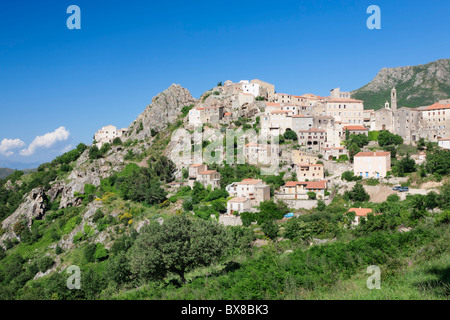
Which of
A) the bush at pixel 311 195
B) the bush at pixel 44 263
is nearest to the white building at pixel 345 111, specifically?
the bush at pixel 311 195

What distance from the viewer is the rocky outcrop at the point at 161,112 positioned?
8400cm

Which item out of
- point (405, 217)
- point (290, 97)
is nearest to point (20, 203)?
point (290, 97)

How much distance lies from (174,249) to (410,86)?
125025mm

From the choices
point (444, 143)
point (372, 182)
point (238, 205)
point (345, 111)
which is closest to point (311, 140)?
point (345, 111)

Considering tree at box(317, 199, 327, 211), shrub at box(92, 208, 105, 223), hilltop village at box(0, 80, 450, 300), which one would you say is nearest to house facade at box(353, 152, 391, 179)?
hilltop village at box(0, 80, 450, 300)

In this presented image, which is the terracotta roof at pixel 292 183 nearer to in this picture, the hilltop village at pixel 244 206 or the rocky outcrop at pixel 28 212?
the hilltop village at pixel 244 206

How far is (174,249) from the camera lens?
16.8 m

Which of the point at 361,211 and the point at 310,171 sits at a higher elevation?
the point at 310,171

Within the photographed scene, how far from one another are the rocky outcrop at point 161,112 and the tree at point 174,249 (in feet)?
216

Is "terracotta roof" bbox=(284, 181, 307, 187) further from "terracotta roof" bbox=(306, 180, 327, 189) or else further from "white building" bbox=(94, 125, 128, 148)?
"white building" bbox=(94, 125, 128, 148)

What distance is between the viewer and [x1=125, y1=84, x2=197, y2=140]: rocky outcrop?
84000 millimetres

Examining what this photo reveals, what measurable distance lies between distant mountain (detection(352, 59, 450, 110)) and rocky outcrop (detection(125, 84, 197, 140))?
57396 millimetres

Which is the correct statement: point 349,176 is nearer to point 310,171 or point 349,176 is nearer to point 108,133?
point 310,171
